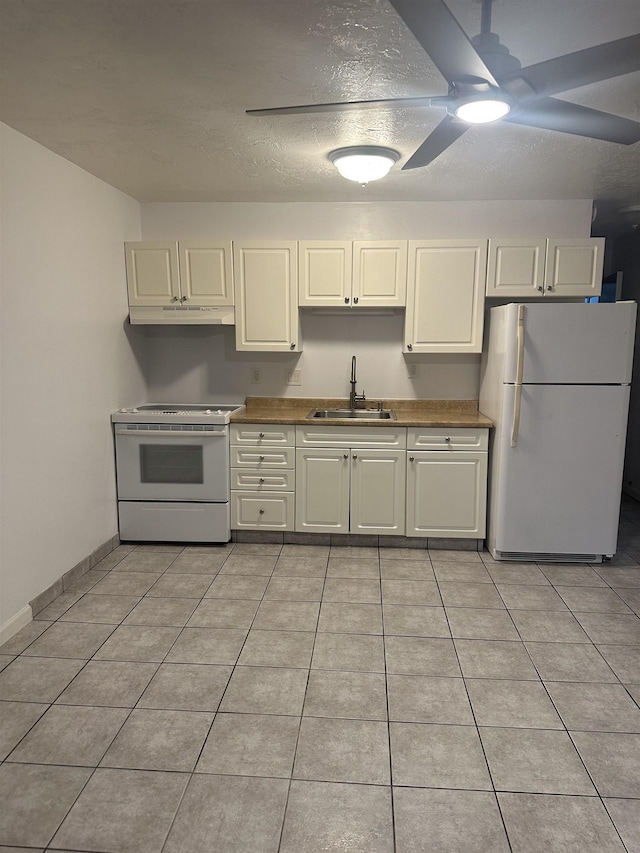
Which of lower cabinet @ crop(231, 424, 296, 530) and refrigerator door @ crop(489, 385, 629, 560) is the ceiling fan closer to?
refrigerator door @ crop(489, 385, 629, 560)

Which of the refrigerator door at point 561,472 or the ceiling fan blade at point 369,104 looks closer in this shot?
the ceiling fan blade at point 369,104

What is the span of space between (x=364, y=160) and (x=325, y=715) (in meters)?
2.50

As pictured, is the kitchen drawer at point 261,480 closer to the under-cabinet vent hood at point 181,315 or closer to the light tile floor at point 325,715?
the light tile floor at point 325,715

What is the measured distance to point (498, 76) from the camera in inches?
60.9

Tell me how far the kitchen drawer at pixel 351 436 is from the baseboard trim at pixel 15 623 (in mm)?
1771

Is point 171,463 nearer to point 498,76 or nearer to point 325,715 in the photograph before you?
point 325,715

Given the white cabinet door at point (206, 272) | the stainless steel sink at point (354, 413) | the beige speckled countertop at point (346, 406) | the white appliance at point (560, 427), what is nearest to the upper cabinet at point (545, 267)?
the white appliance at point (560, 427)

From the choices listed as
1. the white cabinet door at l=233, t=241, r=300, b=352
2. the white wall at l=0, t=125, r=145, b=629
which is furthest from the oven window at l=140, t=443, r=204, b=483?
the white cabinet door at l=233, t=241, r=300, b=352

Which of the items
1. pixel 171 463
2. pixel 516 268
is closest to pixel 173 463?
pixel 171 463

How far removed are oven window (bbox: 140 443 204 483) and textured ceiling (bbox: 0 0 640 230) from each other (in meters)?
1.65

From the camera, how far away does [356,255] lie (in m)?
3.63

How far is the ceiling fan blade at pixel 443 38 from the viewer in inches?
50.1

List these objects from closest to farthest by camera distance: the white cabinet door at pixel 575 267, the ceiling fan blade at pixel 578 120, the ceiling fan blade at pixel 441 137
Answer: the ceiling fan blade at pixel 578 120, the ceiling fan blade at pixel 441 137, the white cabinet door at pixel 575 267

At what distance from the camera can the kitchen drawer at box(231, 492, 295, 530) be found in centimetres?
373
